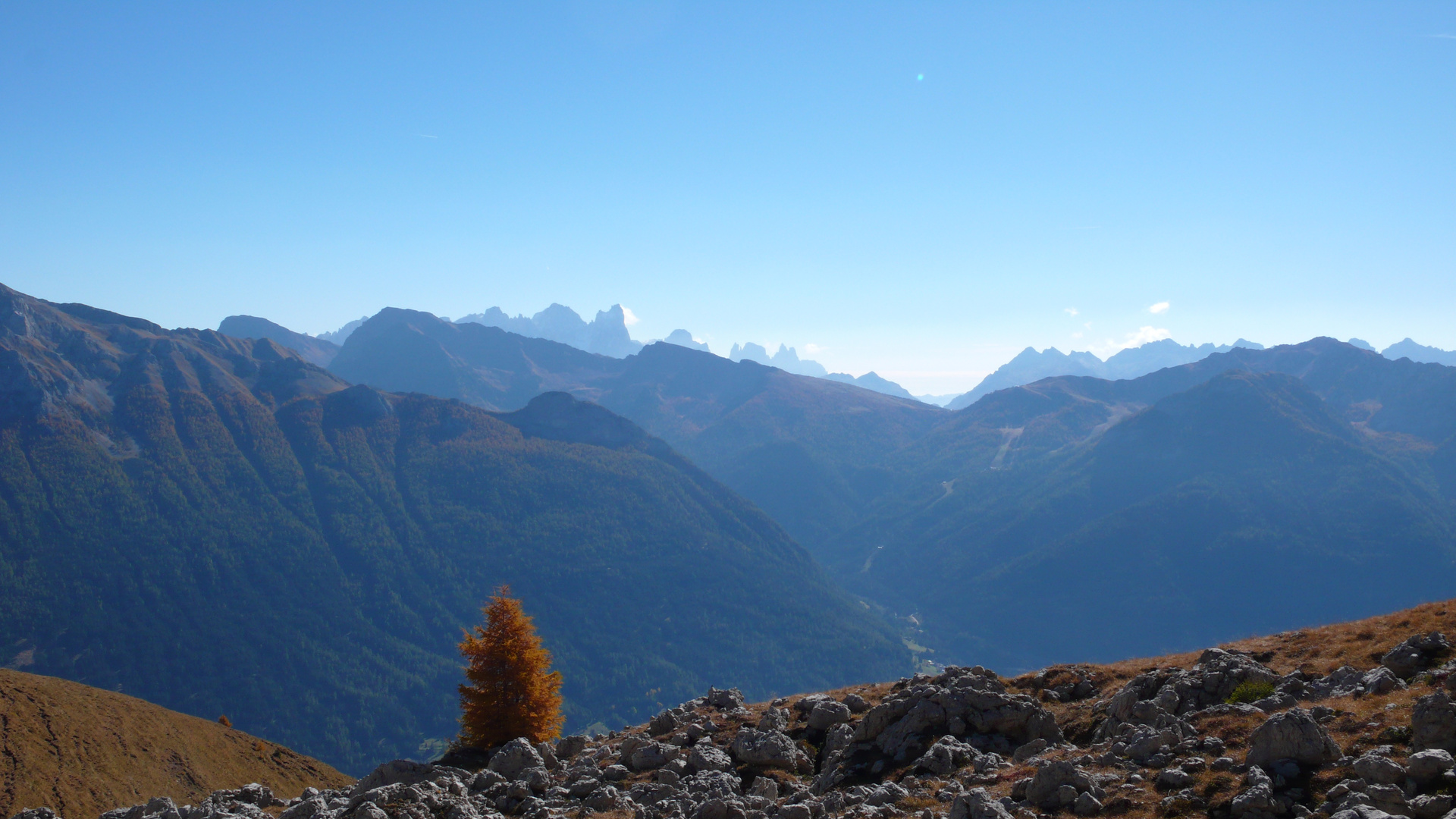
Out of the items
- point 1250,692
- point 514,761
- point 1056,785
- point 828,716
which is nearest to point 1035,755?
point 1056,785

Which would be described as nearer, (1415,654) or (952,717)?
(1415,654)

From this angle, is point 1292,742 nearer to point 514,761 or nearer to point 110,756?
point 514,761

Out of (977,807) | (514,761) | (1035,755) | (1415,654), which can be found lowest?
(514,761)

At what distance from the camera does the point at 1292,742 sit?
20.5 m

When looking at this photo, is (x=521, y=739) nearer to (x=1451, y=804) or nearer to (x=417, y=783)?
(x=417, y=783)

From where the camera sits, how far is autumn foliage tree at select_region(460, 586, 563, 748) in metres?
47.7

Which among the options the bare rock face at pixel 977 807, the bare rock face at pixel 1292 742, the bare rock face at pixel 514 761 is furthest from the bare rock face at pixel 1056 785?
the bare rock face at pixel 514 761

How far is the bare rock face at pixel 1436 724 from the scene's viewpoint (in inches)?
738

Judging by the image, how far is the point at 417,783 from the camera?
30.1 meters

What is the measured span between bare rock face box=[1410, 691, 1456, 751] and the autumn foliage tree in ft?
142

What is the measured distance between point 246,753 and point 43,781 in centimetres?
2381

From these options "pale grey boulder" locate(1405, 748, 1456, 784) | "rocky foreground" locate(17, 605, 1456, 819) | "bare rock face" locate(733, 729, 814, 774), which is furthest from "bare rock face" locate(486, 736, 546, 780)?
"pale grey boulder" locate(1405, 748, 1456, 784)

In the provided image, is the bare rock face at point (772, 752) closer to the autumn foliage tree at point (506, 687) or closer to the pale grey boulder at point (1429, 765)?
the autumn foliage tree at point (506, 687)

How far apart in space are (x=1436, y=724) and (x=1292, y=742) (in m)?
3.26
